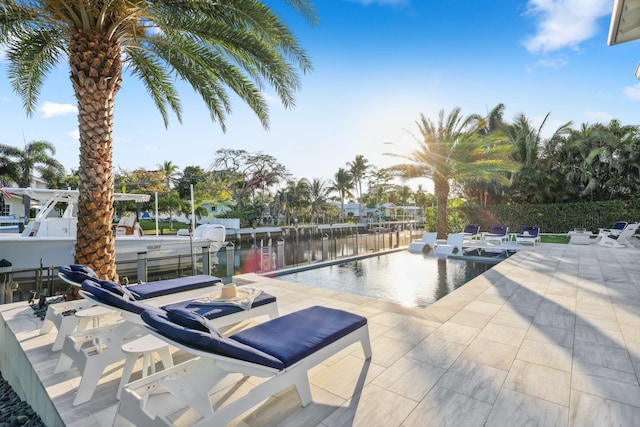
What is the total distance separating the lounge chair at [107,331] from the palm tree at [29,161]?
33.8 metres

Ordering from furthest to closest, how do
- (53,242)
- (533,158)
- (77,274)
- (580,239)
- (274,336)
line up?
(533,158) < (580,239) < (53,242) < (77,274) < (274,336)

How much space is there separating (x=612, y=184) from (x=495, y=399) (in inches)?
870

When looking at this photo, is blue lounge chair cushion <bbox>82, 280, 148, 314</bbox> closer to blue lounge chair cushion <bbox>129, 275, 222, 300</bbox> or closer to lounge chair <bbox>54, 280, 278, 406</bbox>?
lounge chair <bbox>54, 280, 278, 406</bbox>

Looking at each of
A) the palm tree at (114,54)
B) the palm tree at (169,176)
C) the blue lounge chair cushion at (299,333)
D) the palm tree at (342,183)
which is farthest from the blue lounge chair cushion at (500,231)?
the palm tree at (342,183)

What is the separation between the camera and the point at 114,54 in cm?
484

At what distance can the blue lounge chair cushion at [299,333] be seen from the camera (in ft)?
7.54

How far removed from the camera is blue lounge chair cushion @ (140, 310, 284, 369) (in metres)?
1.82

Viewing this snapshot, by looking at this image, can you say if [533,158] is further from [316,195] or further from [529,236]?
[316,195]

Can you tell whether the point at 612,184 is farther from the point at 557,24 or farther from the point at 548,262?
the point at 557,24

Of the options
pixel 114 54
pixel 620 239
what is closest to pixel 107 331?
pixel 114 54

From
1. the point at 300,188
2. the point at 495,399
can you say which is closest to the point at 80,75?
the point at 495,399

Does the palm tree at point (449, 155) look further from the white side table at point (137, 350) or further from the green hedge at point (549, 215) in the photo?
the white side table at point (137, 350)

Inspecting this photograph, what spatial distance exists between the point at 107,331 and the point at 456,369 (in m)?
3.21

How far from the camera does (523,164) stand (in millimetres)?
19281
